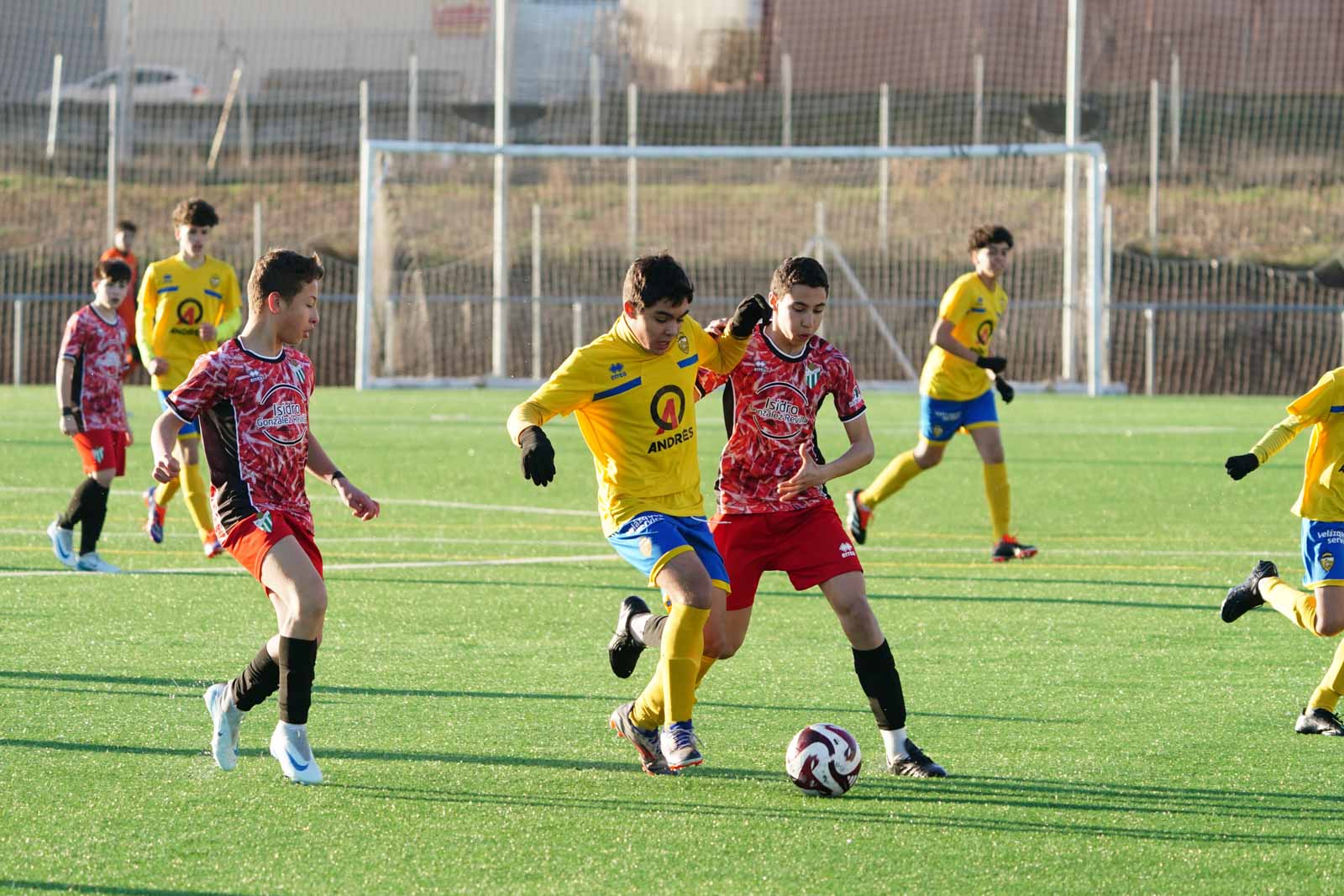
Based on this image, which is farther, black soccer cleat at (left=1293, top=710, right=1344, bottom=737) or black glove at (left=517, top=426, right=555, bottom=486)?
black soccer cleat at (left=1293, top=710, right=1344, bottom=737)

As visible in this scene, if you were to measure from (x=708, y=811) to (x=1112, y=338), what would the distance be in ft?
85.6

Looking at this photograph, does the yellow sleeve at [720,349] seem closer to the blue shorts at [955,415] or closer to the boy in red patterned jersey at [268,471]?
the boy in red patterned jersey at [268,471]

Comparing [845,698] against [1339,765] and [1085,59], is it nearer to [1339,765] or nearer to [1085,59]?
[1339,765]

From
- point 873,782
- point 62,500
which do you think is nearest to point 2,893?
point 873,782

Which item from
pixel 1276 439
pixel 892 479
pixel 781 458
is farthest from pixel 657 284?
pixel 892 479

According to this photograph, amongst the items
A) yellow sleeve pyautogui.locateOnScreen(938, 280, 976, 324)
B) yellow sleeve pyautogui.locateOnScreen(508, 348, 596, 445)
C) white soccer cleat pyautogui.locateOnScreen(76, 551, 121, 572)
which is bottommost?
white soccer cleat pyautogui.locateOnScreen(76, 551, 121, 572)

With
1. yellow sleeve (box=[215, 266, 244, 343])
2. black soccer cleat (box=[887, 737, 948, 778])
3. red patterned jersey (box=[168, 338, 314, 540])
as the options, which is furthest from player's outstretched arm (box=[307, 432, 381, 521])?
yellow sleeve (box=[215, 266, 244, 343])

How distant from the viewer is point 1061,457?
54.7 ft

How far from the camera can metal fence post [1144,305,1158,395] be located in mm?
28328

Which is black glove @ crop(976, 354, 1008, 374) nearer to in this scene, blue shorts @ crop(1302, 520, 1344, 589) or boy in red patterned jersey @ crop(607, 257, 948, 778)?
blue shorts @ crop(1302, 520, 1344, 589)

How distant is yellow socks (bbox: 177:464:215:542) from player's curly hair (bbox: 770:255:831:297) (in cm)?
567

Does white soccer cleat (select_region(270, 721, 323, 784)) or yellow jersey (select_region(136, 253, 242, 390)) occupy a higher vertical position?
yellow jersey (select_region(136, 253, 242, 390))

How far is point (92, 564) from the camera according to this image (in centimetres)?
987

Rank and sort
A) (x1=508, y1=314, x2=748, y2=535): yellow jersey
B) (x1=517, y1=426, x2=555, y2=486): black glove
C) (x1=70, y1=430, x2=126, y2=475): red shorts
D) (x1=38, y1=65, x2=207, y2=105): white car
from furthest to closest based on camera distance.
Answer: (x1=38, y1=65, x2=207, y2=105): white car → (x1=70, y1=430, x2=126, y2=475): red shorts → (x1=508, y1=314, x2=748, y2=535): yellow jersey → (x1=517, y1=426, x2=555, y2=486): black glove
